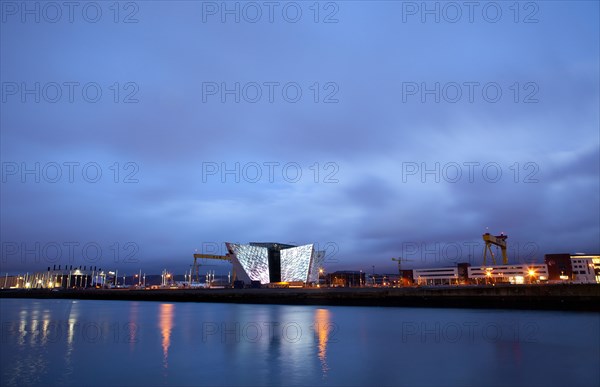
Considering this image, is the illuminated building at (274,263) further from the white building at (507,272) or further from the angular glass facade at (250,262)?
the white building at (507,272)

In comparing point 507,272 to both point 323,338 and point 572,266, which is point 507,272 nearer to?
point 572,266

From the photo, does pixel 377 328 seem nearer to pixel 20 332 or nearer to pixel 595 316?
pixel 595 316

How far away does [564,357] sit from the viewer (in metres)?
23.1

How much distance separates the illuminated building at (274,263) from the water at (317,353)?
8861 centimetres

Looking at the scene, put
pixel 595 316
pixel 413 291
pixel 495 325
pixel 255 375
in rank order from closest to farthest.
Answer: pixel 255 375 < pixel 495 325 < pixel 595 316 < pixel 413 291

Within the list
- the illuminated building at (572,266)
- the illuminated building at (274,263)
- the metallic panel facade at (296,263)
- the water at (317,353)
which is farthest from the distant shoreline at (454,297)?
the illuminated building at (572,266)

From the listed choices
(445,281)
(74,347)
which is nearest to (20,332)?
(74,347)

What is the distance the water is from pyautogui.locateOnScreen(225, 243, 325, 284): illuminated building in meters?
88.6

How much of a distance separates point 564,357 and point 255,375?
17.0 m

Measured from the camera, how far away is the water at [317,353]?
62.2 ft

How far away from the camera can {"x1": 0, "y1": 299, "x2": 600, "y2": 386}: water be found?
62.2ft

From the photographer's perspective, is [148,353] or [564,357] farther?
[148,353]

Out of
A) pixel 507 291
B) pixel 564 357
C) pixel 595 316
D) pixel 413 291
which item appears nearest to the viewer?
pixel 564 357

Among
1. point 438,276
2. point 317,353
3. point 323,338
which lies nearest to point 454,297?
point 323,338
